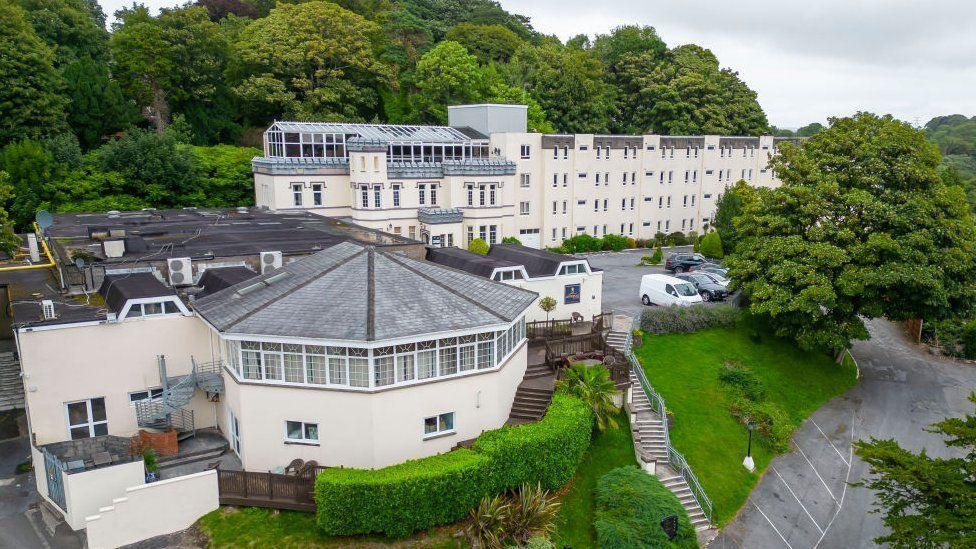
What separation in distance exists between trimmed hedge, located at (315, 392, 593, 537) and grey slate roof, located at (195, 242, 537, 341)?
3428mm

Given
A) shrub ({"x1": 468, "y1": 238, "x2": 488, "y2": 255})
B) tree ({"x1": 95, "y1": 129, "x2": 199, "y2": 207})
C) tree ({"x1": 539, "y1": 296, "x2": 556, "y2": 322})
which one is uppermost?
tree ({"x1": 95, "y1": 129, "x2": 199, "y2": 207})

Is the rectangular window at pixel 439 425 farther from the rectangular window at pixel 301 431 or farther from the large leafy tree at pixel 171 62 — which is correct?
the large leafy tree at pixel 171 62

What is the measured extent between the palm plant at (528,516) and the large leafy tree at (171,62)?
1996 inches

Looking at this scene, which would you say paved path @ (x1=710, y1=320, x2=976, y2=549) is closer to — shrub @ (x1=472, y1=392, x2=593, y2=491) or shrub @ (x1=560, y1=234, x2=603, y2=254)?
shrub @ (x1=472, y1=392, x2=593, y2=491)

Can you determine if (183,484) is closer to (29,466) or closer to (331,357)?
(331,357)

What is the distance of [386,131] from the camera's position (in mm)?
47562

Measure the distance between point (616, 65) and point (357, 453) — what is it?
64.4m

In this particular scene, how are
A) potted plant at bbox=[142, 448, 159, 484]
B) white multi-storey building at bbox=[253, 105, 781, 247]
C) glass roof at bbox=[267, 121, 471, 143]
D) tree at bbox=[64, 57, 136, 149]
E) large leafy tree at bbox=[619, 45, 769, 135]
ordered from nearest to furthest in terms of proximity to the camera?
potted plant at bbox=[142, 448, 159, 484] < white multi-storey building at bbox=[253, 105, 781, 247] < glass roof at bbox=[267, 121, 471, 143] < tree at bbox=[64, 57, 136, 149] < large leafy tree at bbox=[619, 45, 769, 135]

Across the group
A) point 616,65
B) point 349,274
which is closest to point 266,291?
point 349,274

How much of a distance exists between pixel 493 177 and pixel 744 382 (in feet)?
80.1

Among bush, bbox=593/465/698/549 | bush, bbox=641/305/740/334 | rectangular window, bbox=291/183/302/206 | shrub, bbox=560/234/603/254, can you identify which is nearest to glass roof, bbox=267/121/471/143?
rectangular window, bbox=291/183/302/206

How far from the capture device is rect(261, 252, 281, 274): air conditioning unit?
2477 centimetres

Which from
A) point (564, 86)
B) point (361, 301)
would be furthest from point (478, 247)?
point (564, 86)

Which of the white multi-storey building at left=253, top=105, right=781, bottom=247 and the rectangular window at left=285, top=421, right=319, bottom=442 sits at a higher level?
the white multi-storey building at left=253, top=105, right=781, bottom=247
